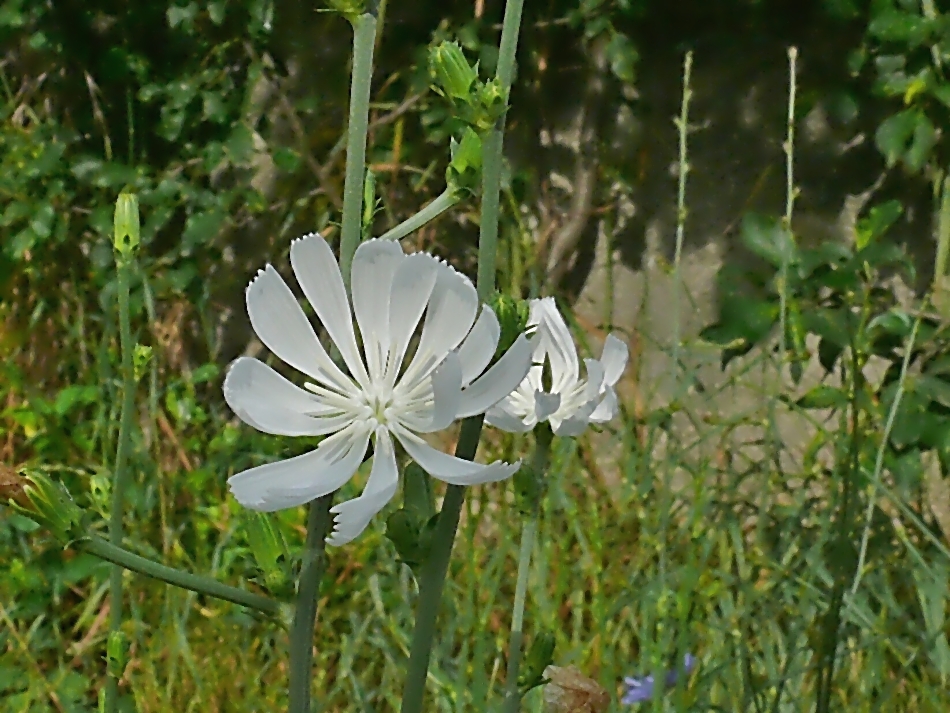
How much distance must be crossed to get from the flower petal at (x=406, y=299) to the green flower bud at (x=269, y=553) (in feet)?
0.27

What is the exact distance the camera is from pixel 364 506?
11.8 inches

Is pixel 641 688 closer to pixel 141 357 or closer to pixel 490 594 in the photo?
pixel 490 594

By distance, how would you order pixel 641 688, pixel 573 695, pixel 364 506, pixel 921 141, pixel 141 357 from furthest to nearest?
pixel 921 141, pixel 641 688, pixel 141 357, pixel 573 695, pixel 364 506

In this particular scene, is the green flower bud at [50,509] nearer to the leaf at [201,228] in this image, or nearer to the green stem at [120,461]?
the green stem at [120,461]

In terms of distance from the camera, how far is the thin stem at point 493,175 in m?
0.34

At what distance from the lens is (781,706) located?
0.91 m

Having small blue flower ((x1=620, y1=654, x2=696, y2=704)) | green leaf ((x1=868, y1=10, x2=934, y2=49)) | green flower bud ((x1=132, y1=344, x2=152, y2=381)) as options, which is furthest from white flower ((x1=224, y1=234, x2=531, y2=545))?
green leaf ((x1=868, y1=10, x2=934, y2=49))

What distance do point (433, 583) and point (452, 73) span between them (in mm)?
207

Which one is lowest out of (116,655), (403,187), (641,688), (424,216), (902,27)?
(641,688)

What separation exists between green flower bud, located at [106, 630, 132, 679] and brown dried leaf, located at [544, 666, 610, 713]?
237mm

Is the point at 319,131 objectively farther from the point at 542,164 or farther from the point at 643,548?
the point at 643,548

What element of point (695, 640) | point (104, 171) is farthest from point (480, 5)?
point (695, 640)

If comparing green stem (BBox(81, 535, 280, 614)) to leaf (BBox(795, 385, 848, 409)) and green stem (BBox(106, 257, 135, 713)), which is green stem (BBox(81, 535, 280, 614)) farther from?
leaf (BBox(795, 385, 848, 409))

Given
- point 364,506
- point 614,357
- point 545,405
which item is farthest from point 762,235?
point 364,506
